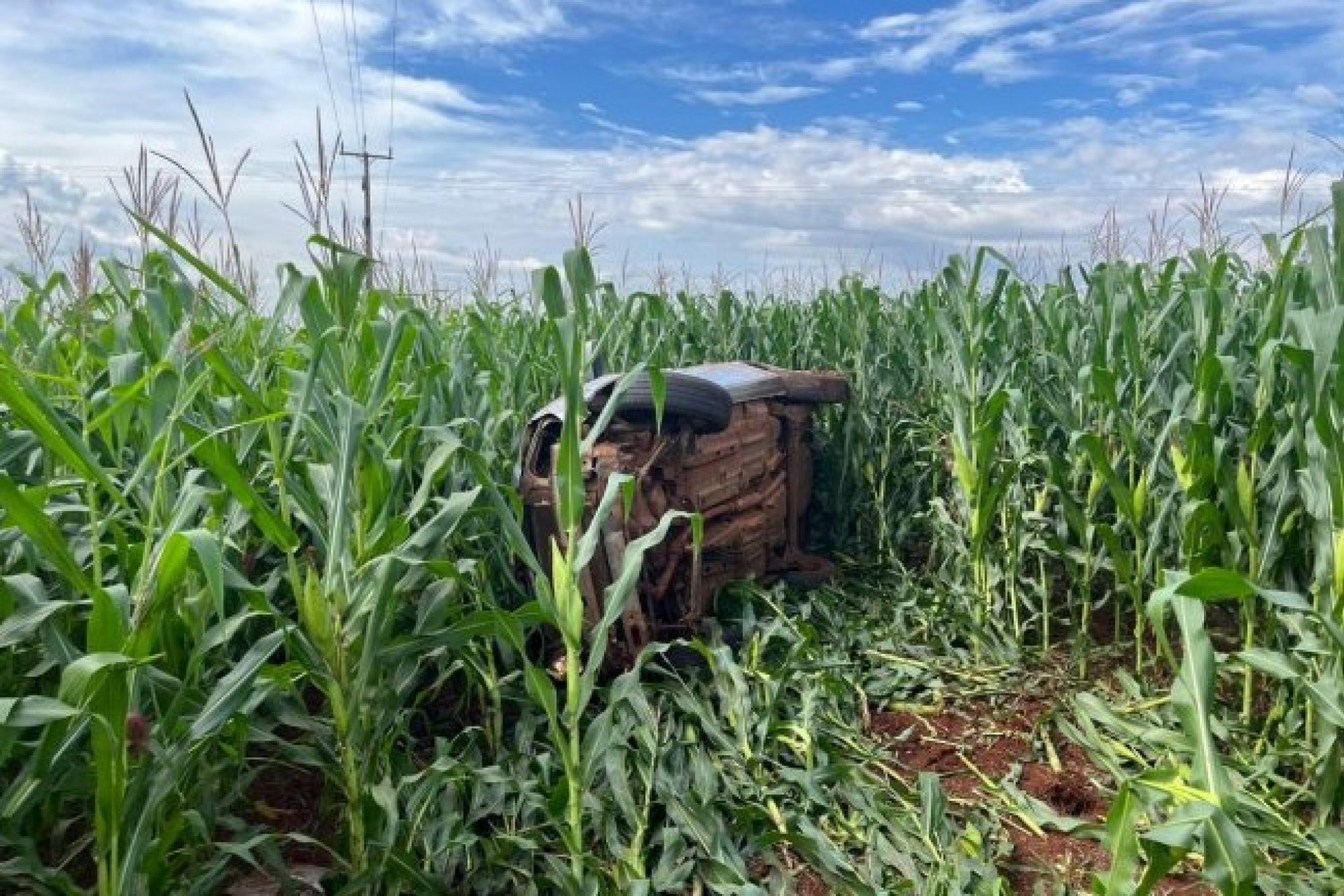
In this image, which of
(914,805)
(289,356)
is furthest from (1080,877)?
(289,356)

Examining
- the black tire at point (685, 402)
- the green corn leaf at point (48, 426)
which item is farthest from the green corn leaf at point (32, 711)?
the black tire at point (685, 402)

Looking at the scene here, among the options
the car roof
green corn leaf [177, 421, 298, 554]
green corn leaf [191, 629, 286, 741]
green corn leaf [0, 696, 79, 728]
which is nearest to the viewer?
green corn leaf [0, 696, 79, 728]

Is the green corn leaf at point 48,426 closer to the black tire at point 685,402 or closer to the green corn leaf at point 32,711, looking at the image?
the green corn leaf at point 32,711

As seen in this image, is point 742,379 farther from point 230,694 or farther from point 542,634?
point 230,694

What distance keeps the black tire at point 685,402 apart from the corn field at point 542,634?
46cm

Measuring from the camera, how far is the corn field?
6.86ft

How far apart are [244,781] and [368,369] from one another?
1.11 meters

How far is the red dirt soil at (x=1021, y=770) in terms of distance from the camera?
105 inches

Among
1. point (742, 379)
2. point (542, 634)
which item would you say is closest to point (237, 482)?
point (542, 634)

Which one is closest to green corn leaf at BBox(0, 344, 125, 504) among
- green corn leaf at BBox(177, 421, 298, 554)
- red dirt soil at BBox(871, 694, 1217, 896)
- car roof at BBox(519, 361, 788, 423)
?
→ green corn leaf at BBox(177, 421, 298, 554)

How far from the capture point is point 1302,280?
3656mm

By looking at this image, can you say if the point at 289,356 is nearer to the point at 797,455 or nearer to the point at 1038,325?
the point at 797,455

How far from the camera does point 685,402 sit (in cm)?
354

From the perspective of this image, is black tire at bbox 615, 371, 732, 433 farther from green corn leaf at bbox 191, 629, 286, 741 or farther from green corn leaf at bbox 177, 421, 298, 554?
green corn leaf at bbox 191, 629, 286, 741
